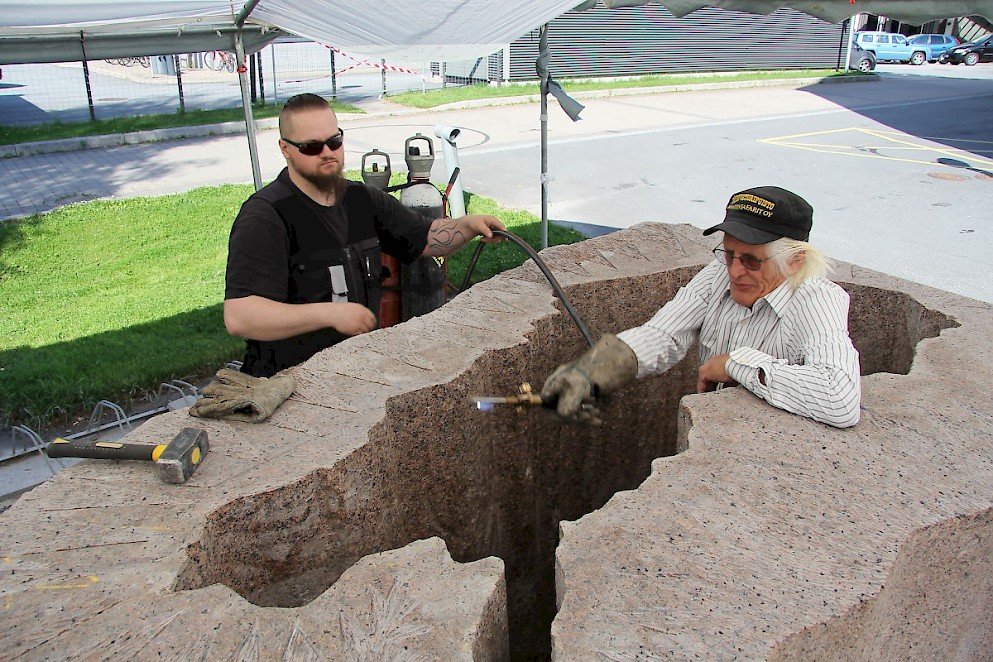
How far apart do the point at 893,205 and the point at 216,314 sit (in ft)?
24.3

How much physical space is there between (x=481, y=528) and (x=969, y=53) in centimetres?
3150

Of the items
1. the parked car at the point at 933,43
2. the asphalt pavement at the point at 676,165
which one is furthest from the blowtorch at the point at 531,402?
the parked car at the point at 933,43

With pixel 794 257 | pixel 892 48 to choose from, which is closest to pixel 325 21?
pixel 794 257

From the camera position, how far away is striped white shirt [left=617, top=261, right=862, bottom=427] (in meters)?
2.12

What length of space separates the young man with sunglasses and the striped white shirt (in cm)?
106

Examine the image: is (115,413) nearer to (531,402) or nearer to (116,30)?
(116,30)

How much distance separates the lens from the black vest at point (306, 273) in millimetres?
3037

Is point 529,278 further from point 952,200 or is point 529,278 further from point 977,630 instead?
point 952,200

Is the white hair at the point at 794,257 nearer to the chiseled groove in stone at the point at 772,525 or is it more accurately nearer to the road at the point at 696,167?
the chiseled groove in stone at the point at 772,525

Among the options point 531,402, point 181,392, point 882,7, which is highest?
point 882,7

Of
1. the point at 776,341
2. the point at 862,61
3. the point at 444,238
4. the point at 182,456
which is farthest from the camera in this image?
the point at 862,61

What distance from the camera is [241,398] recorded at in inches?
87.4

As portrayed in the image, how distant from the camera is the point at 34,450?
4.21 m

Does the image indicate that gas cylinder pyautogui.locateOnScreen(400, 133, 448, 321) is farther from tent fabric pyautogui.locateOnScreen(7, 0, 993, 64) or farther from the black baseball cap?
the black baseball cap
